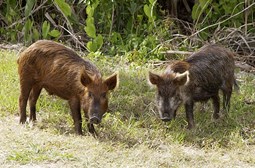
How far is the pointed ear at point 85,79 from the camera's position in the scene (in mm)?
7555

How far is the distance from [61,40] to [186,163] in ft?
18.5

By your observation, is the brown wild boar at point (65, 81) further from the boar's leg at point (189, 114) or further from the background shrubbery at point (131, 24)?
the background shrubbery at point (131, 24)

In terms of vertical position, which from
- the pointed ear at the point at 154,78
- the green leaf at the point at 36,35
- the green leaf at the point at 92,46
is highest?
the pointed ear at the point at 154,78

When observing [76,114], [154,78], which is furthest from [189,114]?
[76,114]

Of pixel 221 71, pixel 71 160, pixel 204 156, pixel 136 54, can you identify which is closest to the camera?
pixel 71 160

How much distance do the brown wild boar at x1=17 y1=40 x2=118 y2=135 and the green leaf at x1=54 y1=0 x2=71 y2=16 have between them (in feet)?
9.81

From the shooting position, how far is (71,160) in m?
6.70

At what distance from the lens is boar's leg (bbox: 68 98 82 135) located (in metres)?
7.68

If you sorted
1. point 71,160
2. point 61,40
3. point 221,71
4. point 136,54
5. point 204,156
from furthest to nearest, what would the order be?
point 61,40 < point 136,54 < point 221,71 < point 204,156 < point 71,160

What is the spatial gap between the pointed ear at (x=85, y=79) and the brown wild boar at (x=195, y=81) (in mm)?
757

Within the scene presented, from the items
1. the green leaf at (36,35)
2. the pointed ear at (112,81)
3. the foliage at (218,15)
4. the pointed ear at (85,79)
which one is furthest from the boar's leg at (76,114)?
the green leaf at (36,35)

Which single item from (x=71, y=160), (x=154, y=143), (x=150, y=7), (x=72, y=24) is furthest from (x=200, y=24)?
(x=71, y=160)

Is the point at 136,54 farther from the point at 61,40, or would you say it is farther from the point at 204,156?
the point at 204,156

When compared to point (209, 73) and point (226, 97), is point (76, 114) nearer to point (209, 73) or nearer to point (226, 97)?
point (209, 73)
